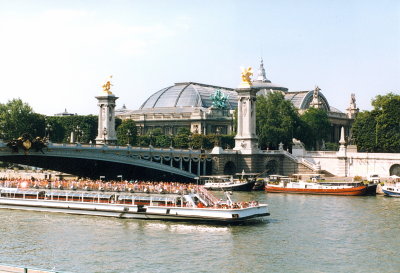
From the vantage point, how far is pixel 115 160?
214 ft

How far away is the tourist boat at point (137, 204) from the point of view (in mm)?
40562

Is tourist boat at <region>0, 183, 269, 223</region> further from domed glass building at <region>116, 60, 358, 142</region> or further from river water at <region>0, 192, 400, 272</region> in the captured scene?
domed glass building at <region>116, 60, 358, 142</region>

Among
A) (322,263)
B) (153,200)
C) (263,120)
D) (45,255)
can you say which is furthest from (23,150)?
(263,120)

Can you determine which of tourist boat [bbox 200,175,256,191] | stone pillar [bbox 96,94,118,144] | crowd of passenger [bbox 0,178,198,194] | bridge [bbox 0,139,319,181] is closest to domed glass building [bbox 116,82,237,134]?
stone pillar [bbox 96,94,118,144]

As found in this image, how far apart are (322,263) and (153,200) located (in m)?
15.5

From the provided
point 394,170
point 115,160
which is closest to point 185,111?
point 394,170

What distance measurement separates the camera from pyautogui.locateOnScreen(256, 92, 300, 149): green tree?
89500mm

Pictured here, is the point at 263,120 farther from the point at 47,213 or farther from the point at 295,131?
the point at 47,213

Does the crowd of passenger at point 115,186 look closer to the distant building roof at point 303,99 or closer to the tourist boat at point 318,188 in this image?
the tourist boat at point 318,188

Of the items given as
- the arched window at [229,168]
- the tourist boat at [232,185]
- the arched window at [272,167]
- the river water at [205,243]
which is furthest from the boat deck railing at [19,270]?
the arched window at [272,167]

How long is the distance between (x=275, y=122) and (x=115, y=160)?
102 feet

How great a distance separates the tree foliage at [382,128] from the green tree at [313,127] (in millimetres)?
9193

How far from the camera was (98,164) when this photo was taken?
67875mm

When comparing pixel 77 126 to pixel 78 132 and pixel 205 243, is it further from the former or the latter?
pixel 205 243
